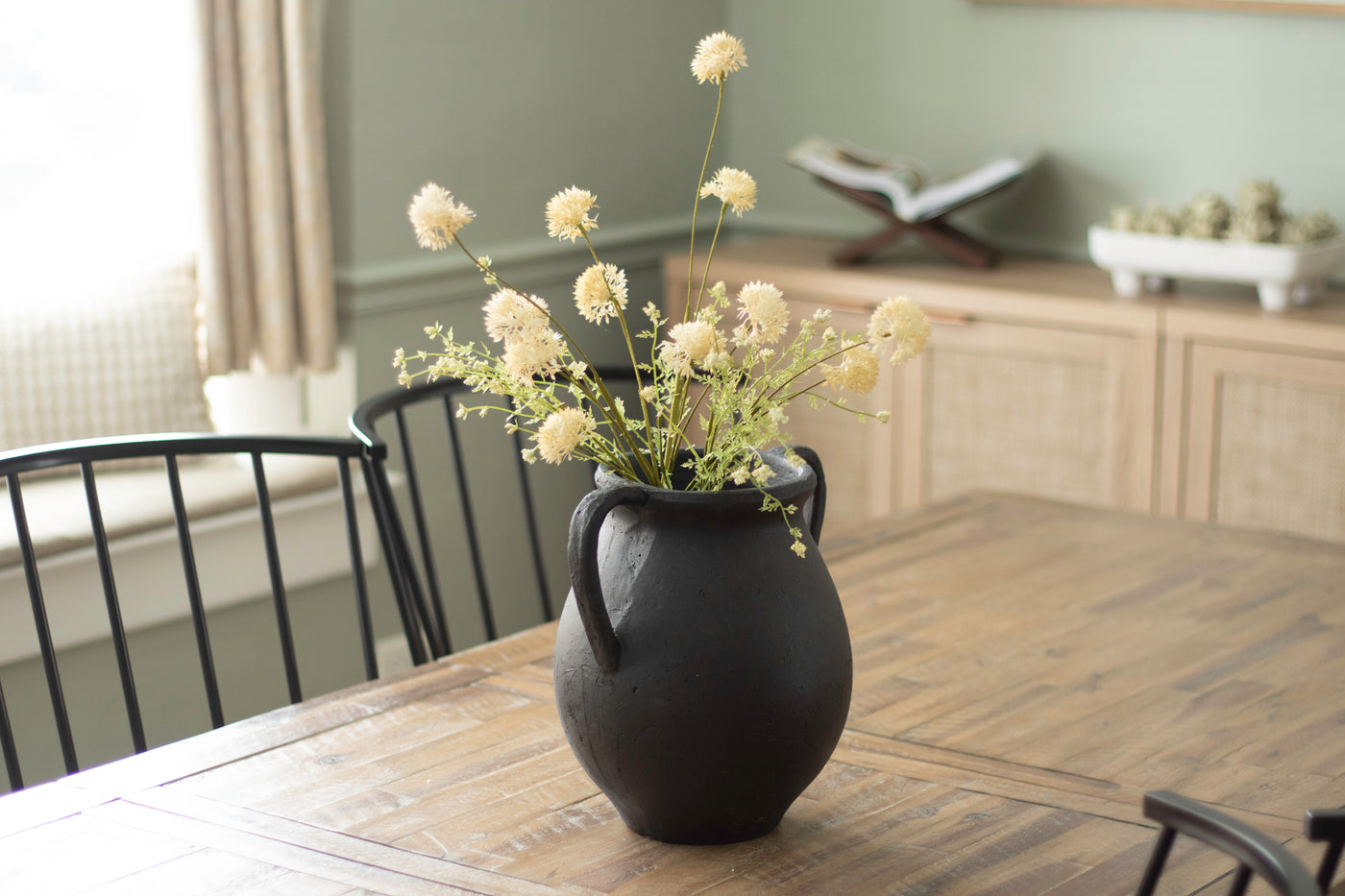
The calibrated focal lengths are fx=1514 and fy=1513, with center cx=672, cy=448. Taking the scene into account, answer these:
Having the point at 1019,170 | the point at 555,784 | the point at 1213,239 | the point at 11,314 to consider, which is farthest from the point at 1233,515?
the point at 11,314

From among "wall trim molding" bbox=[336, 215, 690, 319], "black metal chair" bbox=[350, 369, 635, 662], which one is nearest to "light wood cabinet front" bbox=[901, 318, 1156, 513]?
"black metal chair" bbox=[350, 369, 635, 662]

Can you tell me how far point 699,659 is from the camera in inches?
42.2

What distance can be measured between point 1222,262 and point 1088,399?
1.13 feet

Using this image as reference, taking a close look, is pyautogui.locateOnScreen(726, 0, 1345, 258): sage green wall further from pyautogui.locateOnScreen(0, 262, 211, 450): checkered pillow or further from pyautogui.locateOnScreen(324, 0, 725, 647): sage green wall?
pyautogui.locateOnScreen(0, 262, 211, 450): checkered pillow

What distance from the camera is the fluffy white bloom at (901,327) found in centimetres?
106

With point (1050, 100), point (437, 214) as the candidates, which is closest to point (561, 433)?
point (437, 214)

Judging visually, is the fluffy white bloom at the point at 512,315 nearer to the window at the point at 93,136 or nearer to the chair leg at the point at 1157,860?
the chair leg at the point at 1157,860

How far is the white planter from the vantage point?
8.89 feet

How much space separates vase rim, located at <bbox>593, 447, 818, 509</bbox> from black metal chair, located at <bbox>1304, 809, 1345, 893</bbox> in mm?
397

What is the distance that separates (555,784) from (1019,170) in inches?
84.8

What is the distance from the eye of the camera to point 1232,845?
855 mm

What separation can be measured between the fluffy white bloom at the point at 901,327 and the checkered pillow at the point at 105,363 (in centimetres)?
202

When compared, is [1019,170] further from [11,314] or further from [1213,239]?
[11,314]

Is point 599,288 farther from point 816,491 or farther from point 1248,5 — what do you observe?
point 1248,5
